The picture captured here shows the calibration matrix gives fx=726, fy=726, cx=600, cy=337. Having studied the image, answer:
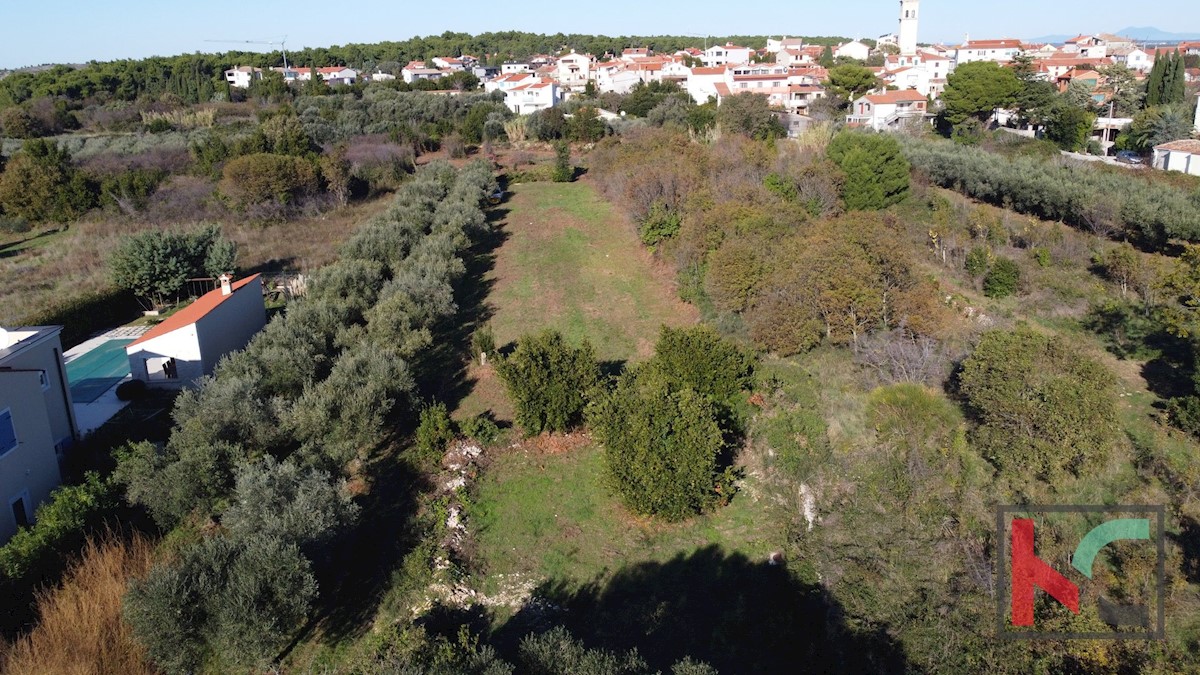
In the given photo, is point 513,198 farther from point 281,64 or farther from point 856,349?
point 281,64

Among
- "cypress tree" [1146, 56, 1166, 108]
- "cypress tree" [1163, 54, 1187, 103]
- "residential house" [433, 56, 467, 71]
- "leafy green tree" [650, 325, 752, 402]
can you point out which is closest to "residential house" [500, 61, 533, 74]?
"residential house" [433, 56, 467, 71]

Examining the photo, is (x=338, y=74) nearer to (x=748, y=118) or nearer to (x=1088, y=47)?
(x=748, y=118)

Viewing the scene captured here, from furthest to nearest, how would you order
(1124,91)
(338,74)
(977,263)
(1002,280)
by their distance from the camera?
(338,74)
(1124,91)
(977,263)
(1002,280)

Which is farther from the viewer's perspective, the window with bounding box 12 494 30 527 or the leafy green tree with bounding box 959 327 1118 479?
the window with bounding box 12 494 30 527

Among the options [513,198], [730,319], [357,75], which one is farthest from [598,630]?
[357,75]

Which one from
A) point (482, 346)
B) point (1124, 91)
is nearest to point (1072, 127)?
point (1124, 91)

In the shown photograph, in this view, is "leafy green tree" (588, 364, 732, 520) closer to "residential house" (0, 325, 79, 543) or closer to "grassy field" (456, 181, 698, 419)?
"grassy field" (456, 181, 698, 419)

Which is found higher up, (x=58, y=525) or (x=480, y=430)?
(x=58, y=525)
